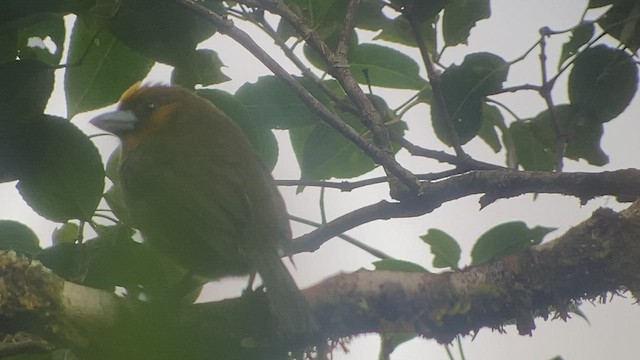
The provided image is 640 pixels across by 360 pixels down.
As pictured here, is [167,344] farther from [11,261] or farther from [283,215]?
[283,215]

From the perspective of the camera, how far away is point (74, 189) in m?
1.26

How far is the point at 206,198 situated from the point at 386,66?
52cm

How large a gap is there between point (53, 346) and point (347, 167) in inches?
29.7

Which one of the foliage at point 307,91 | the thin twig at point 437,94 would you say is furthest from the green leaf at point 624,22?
the thin twig at point 437,94

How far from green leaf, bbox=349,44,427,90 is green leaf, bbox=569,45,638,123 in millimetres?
345

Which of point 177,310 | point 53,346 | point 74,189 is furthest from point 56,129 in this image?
point 177,310

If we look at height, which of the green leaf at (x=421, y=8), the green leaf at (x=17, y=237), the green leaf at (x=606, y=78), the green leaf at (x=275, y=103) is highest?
the green leaf at (x=421, y=8)

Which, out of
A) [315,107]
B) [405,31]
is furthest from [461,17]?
[315,107]

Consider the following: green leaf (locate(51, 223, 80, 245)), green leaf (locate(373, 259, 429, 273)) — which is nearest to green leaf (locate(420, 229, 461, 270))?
green leaf (locate(373, 259, 429, 273))

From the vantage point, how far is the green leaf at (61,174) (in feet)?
3.98

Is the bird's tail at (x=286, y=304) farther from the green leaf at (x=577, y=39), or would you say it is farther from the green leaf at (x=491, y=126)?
the green leaf at (x=577, y=39)

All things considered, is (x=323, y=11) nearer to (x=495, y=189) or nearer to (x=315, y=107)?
(x=315, y=107)

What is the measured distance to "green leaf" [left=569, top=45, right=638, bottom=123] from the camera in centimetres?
158

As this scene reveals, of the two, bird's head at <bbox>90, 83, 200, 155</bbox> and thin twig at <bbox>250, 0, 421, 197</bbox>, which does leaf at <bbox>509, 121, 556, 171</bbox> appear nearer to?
thin twig at <bbox>250, 0, 421, 197</bbox>
